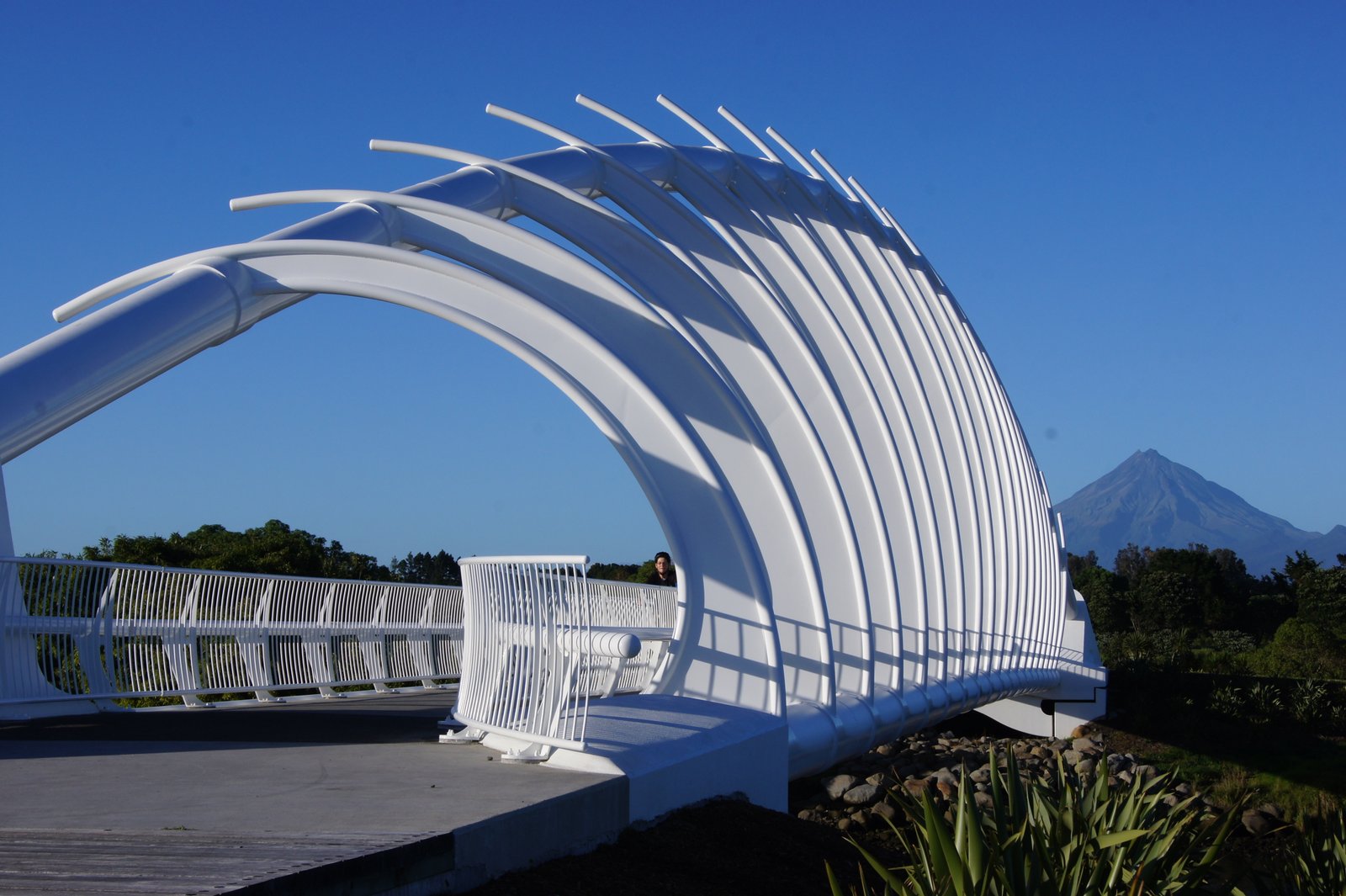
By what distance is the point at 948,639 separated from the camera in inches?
712

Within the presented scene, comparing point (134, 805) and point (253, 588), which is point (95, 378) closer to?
point (134, 805)

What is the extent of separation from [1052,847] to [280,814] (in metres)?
3.36

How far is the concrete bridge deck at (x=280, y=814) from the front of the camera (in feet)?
14.3

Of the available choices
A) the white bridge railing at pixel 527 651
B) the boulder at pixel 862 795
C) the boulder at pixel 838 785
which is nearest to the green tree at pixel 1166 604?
the boulder at pixel 838 785

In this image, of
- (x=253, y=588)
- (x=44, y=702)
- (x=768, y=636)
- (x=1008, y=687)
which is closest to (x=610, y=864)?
(x=768, y=636)

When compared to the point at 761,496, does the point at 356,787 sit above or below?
below

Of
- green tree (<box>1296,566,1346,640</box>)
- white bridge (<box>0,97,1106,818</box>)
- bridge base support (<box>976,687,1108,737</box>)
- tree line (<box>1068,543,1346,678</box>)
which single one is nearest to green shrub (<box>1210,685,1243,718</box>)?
bridge base support (<box>976,687,1108,737</box>)

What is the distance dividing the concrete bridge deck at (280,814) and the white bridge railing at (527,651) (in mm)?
231

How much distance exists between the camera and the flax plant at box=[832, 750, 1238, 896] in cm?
503

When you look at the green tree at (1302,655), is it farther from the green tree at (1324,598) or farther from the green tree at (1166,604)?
the green tree at (1166,604)

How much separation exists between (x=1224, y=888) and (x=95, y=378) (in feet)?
26.0

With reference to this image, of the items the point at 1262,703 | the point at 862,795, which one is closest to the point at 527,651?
the point at 862,795

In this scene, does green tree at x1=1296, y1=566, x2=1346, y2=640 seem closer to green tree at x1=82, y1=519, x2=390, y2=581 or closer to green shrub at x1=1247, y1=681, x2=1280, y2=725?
green shrub at x1=1247, y1=681, x2=1280, y2=725

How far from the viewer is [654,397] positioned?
9414mm
